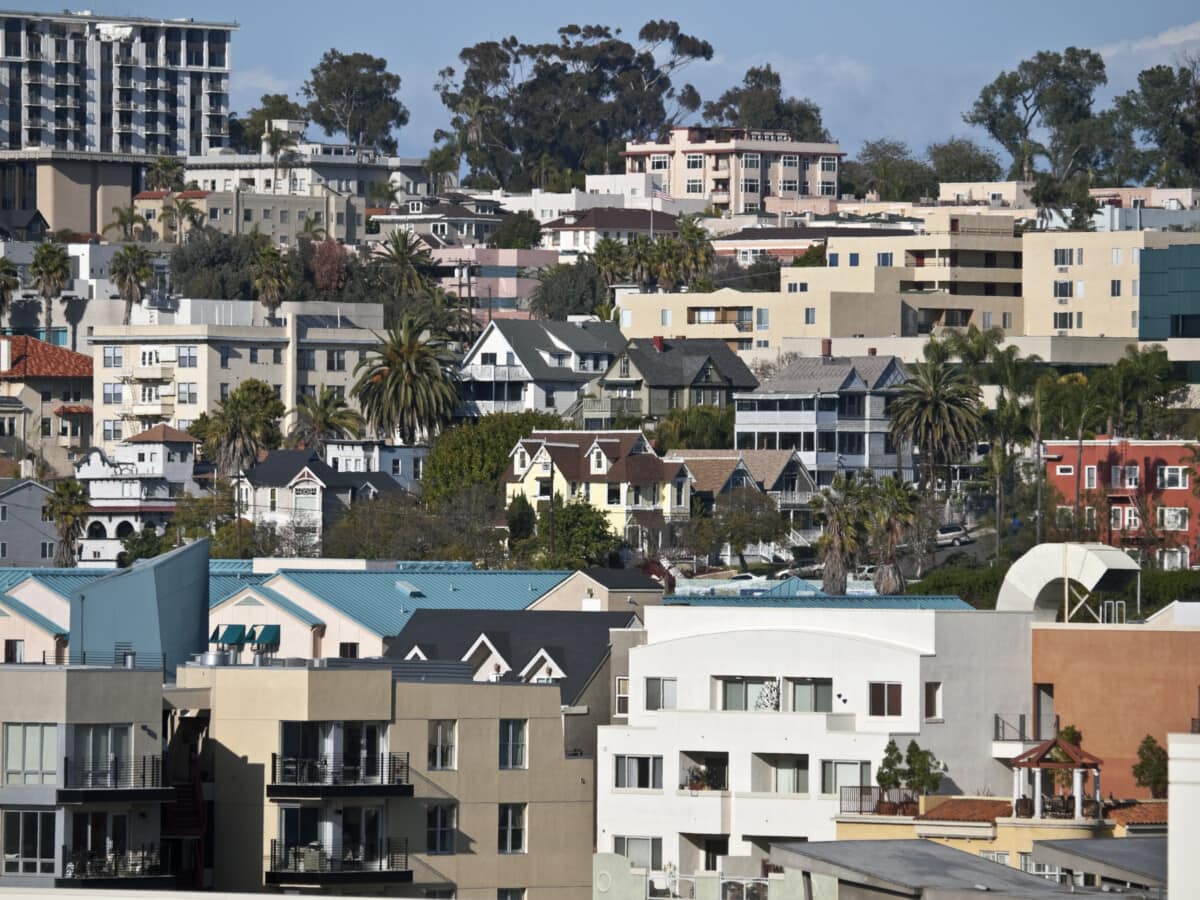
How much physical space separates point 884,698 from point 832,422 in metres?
92.6

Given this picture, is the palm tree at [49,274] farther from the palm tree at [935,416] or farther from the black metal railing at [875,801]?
the black metal railing at [875,801]

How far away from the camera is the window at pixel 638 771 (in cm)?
6125

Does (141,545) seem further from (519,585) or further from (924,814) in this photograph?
(924,814)

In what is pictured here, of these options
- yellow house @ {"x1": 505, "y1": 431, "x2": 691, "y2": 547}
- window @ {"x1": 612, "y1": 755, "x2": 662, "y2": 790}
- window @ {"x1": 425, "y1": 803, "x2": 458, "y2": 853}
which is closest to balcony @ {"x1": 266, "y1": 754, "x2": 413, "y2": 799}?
window @ {"x1": 425, "y1": 803, "x2": 458, "y2": 853}

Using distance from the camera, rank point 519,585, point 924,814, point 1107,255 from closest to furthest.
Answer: point 924,814 → point 519,585 → point 1107,255

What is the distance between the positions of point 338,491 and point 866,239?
51.7 meters

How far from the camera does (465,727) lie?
5784 cm

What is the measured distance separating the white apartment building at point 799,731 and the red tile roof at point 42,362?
124m

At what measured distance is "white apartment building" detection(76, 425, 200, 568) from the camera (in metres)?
152

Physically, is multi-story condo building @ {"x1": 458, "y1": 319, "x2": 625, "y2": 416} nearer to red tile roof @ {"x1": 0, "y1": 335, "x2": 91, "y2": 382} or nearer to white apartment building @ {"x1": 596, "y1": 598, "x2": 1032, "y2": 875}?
red tile roof @ {"x1": 0, "y1": 335, "x2": 91, "y2": 382}

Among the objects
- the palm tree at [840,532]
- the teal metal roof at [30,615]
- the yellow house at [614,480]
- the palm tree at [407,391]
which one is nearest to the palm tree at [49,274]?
the palm tree at [407,391]

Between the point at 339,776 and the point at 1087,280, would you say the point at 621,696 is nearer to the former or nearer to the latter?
the point at 339,776

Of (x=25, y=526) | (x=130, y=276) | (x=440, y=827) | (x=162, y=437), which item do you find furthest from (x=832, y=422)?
(x=440, y=827)

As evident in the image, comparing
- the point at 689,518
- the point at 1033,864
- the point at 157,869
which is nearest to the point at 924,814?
the point at 1033,864
